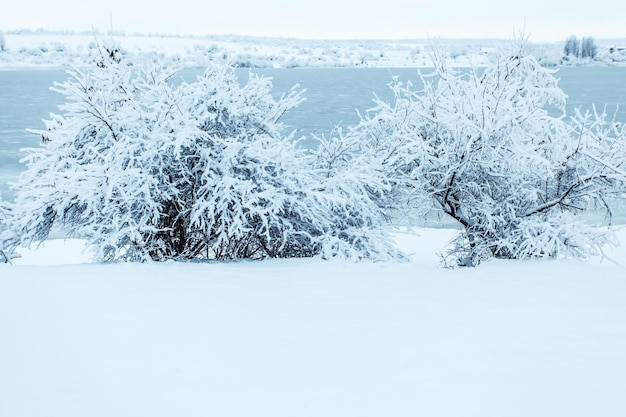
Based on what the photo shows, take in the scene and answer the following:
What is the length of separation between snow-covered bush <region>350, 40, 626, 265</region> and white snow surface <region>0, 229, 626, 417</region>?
2.12 metres

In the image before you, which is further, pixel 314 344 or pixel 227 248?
pixel 227 248

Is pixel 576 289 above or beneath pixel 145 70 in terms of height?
beneath

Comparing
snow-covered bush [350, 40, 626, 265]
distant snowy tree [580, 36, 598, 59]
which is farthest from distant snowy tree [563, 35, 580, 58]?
snow-covered bush [350, 40, 626, 265]

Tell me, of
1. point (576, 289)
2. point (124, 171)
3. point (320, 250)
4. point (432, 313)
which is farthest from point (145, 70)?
point (576, 289)

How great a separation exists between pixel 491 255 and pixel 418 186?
1436mm

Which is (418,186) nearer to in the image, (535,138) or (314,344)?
(535,138)

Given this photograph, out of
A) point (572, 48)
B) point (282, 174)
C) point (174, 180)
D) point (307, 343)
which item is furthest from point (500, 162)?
point (572, 48)

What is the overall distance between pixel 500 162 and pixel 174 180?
425 centimetres

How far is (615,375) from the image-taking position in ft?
11.5

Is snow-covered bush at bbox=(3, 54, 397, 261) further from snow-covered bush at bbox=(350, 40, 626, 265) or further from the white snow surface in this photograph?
snow-covered bush at bbox=(350, 40, 626, 265)

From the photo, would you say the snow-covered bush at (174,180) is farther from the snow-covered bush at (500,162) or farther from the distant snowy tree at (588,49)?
the distant snowy tree at (588,49)

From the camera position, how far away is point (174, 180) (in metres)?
7.19

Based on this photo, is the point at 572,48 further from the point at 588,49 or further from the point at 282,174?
the point at 282,174

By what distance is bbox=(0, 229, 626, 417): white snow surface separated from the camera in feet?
10.5
